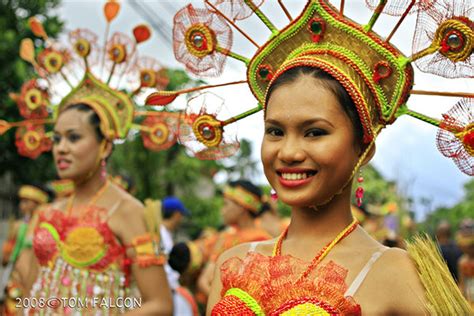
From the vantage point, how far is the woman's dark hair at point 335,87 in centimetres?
244

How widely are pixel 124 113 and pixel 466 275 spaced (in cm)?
487

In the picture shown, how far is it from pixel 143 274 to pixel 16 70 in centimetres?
743

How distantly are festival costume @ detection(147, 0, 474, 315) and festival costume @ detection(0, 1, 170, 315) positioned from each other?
5.72 ft

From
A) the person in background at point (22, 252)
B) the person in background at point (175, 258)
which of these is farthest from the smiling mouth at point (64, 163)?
the person in background at point (175, 258)

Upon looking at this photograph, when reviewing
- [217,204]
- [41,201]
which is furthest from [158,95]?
[217,204]

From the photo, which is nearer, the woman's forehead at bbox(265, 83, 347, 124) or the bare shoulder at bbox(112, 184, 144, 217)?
the woman's forehead at bbox(265, 83, 347, 124)

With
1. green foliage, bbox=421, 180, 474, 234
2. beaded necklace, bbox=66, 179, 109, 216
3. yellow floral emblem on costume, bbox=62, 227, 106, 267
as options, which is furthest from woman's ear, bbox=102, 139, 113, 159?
green foliage, bbox=421, 180, 474, 234

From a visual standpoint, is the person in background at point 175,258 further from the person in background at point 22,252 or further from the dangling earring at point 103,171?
the person in background at point 22,252

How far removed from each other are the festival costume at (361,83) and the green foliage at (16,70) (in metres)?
8.40

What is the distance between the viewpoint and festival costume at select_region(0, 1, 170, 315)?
4.13 m

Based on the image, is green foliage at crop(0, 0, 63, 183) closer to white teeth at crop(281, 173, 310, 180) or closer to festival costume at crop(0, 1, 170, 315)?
festival costume at crop(0, 1, 170, 315)

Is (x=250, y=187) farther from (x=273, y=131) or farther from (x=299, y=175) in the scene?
(x=299, y=175)

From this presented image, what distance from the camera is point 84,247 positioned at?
4141 millimetres

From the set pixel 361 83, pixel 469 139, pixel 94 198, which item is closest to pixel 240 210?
pixel 94 198
